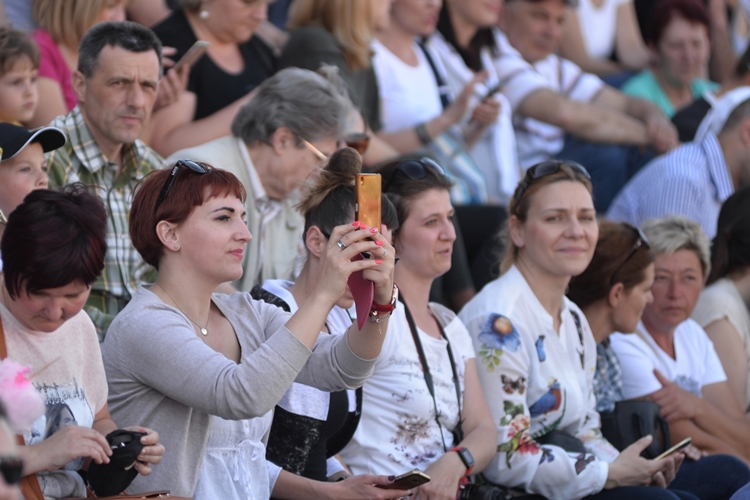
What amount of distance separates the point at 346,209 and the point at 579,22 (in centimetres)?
500

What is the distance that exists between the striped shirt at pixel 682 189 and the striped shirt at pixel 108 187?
3159 millimetres

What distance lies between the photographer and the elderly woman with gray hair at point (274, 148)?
4.13 m

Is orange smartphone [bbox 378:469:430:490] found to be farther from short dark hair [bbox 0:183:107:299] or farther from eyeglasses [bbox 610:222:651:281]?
eyeglasses [bbox 610:222:651:281]

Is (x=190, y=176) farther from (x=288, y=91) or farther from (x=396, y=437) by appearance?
(x=288, y=91)

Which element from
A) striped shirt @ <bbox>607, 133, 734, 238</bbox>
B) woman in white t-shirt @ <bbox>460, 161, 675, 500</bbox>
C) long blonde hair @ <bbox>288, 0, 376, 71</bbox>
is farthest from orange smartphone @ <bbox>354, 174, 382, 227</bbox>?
striped shirt @ <bbox>607, 133, 734, 238</bbox>

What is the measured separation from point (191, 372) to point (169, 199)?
48cm

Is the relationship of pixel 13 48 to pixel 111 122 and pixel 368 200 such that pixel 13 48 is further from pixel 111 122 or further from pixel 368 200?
pixel 368 200

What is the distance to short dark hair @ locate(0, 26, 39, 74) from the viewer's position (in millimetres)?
3826

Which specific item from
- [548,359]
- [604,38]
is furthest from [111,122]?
[604,38]

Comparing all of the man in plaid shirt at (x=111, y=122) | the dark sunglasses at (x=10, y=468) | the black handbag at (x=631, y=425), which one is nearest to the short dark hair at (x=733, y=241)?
the black handbag at (x=631, y=425)

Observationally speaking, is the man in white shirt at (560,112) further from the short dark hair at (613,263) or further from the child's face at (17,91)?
the child's face at (17,91)

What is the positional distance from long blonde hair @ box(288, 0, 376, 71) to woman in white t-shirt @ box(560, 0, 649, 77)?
9.10 ft

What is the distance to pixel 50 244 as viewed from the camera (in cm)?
245

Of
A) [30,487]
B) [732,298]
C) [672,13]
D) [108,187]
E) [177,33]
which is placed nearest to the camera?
[30,487]
